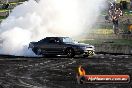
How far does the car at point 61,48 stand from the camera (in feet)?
96.3

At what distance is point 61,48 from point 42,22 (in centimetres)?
1070

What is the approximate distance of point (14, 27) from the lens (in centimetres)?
3912

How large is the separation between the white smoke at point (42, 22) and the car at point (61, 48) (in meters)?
2.43

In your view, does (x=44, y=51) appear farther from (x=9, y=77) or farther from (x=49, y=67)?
(x=9, y=77)

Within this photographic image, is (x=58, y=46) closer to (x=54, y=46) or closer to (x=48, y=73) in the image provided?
(x=54, y=46)

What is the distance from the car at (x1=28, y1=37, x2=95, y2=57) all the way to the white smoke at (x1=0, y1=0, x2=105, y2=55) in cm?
243

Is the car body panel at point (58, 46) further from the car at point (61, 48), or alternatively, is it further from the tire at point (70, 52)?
the tire at point (70, 52)

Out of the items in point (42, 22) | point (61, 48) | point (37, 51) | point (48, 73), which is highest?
point (42, 22)

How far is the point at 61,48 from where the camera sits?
3019 cm

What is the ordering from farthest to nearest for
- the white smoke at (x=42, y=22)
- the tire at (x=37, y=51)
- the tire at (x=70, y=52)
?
the white smoke at (x=42, y=22) → the tire at (x=37, y=51) → the tire at (x=70, y=52)

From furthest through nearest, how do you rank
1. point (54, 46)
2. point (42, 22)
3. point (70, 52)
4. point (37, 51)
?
1. point (42, 22)
2. point (37, 51)
3. point (54, 46)
4. point (70, 52)

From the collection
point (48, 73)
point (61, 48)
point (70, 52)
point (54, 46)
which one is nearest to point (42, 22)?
point (54, 46)

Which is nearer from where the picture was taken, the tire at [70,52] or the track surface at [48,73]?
the track surface at [48,73]

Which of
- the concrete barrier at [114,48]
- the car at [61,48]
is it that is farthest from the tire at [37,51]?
the concrete barrier at [114,48]
